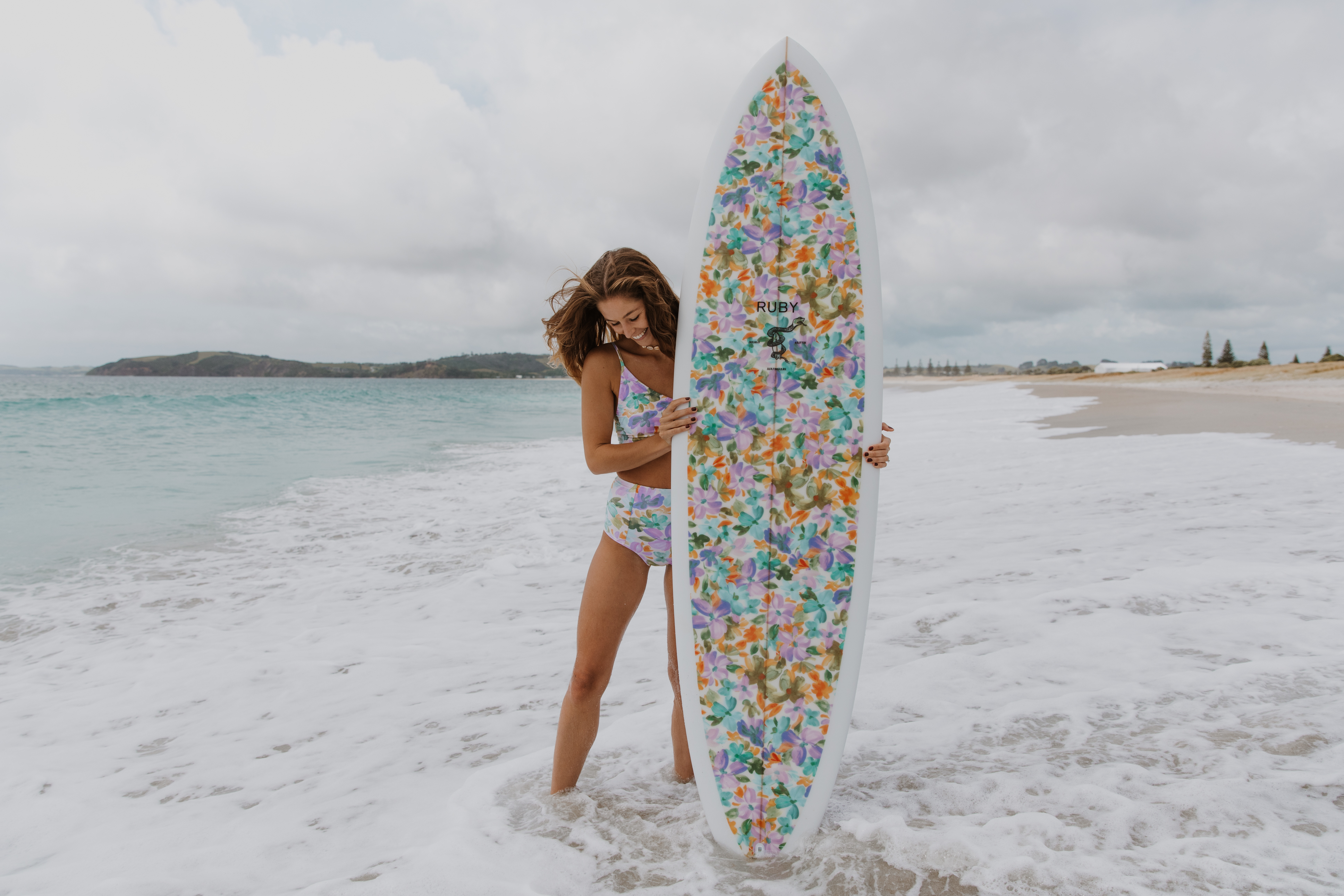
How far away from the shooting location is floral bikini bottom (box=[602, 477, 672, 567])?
82.3 inches

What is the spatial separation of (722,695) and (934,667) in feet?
4.72

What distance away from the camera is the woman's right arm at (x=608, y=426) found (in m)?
2.01

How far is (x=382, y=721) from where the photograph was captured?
296cm

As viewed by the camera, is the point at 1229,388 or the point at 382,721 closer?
the point at 382,721

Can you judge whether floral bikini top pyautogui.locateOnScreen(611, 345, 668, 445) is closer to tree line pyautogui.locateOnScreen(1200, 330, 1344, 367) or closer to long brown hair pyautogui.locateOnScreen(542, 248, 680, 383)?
long brown hair pyautogui.locateOnScreen(542, 248, 680, 383)

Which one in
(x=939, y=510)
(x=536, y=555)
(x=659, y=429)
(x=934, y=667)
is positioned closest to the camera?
(x=659, y=429)

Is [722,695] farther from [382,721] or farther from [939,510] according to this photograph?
[939,510]

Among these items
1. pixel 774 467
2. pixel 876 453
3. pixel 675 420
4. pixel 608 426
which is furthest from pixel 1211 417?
pixel 608 426

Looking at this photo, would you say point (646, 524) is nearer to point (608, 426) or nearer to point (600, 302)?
point (608, 426)

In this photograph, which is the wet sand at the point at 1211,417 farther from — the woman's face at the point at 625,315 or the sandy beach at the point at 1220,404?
the woman's face at the point at 625,315

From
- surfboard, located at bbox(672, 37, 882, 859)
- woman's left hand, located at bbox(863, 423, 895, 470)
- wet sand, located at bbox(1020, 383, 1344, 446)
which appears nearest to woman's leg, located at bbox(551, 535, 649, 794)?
surfboard, located at bbox(672, 37, 882, 859)

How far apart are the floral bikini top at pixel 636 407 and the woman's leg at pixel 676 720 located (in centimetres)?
45

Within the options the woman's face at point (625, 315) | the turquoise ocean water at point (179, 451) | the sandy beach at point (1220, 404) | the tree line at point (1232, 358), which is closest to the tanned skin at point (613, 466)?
the woman's face at point (625, 315)

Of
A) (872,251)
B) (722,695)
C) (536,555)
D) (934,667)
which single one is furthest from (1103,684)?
(536,555)
